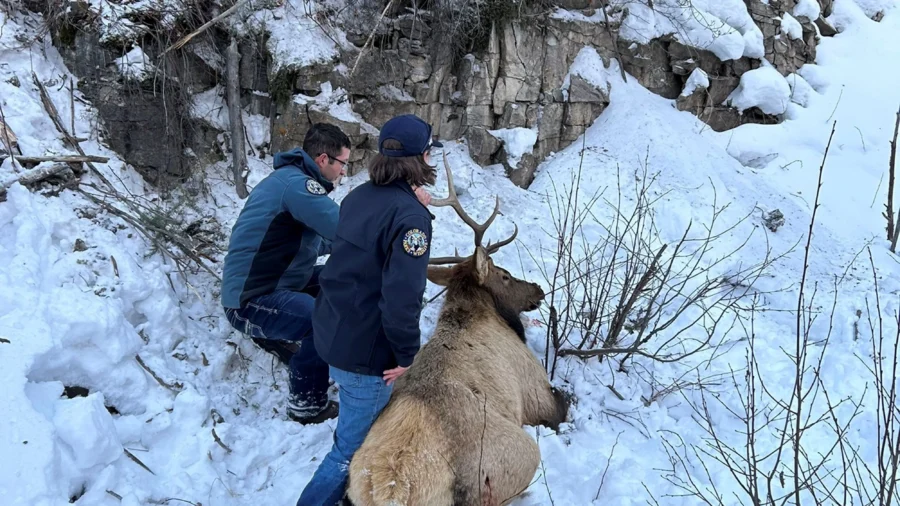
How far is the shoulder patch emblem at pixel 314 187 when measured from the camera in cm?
342

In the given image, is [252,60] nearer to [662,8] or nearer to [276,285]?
[276,285]

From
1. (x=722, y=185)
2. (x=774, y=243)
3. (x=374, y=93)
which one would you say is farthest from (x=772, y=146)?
(x=374, y=93)

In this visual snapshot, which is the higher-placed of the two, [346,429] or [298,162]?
[298,162]

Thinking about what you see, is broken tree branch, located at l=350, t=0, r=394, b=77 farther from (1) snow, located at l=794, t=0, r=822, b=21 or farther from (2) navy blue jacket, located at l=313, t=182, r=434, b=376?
(1) snow, located at l=794, t=0, r=822, b=21

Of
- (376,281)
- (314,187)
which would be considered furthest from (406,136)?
(314,187)

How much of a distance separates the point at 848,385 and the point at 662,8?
6.43 m

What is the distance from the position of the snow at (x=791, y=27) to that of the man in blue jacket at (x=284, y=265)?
8811 millimetres

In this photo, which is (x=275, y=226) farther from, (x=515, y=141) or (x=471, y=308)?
(x=515, y=141)

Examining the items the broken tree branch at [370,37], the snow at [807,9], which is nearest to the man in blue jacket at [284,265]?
the broken tree branch at [370,37]

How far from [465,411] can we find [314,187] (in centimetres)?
170

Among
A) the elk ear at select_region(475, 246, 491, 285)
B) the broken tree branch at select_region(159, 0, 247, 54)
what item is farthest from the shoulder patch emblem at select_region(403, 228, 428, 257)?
the broken tree branch at select_region(159, 0, 247, 54)

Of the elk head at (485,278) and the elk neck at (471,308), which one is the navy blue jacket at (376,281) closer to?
the elk neck at (471,308)

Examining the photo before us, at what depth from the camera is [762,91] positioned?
27.3 feet

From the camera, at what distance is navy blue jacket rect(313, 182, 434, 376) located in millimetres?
2410
